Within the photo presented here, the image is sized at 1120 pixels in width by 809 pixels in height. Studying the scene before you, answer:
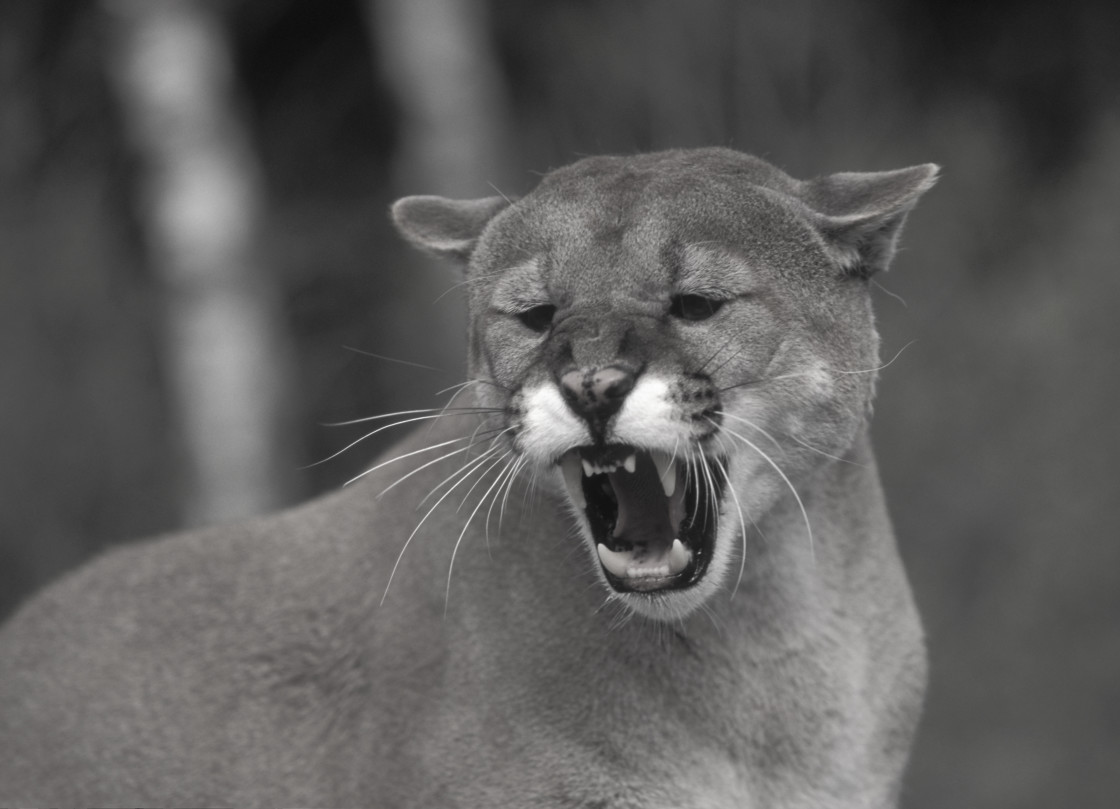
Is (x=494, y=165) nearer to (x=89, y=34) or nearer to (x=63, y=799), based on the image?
(x=89, y=34)

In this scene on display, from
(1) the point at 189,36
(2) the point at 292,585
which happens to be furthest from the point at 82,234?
(2) the point at 292,585

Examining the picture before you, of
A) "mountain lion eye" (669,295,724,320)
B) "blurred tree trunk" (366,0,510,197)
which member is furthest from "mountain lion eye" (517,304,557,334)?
"blurred tree trunk" (366,0,510,197)

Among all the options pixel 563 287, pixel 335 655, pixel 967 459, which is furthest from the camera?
pixel 967 459

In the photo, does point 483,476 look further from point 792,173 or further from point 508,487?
point 792,173

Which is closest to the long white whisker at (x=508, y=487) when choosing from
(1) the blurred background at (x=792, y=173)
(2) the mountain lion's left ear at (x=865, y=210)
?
(2) the mountain lion's left ear at (x=865, y=210)

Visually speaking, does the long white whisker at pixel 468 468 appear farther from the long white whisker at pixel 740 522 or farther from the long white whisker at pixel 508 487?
the long white whisker at pixel 740 522

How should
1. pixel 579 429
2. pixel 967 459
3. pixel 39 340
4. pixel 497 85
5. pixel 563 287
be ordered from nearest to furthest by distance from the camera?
pixel 579 429 → pixel 563 287 → pixel 967 459 → pixel 39 340 → pixel 497 85

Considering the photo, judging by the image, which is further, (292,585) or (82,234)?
(82,234)

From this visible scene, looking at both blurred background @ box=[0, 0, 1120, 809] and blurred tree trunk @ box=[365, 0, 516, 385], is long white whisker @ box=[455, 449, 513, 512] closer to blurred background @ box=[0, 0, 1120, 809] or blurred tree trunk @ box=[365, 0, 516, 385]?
blurred background @ box=[0, 0, 1120, 809]

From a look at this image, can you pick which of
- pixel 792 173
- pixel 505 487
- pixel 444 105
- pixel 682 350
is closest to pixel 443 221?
pixel 505 487

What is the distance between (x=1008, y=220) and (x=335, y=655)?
9.07 m

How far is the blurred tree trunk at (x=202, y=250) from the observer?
11719mm

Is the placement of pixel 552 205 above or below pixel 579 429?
above

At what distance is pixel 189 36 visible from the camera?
39.0 ft
